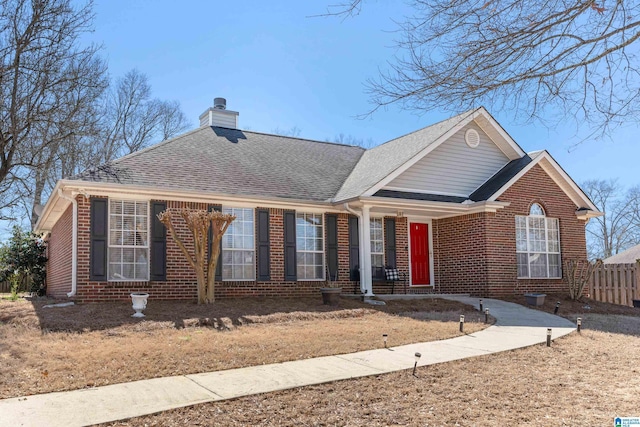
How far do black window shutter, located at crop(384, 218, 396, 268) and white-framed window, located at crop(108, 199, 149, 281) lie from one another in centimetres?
692

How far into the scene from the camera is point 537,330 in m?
11.0

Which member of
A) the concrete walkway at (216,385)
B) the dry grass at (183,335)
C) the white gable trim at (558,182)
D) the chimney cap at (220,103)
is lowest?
the concrete walkway at (216,385)

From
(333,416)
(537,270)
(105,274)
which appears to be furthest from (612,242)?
(333,416)

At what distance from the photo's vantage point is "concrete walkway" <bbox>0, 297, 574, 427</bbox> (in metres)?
5.48

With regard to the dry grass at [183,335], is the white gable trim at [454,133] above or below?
above

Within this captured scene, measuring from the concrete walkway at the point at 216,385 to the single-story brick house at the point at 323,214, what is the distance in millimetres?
6164

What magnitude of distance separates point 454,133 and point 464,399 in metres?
12.0

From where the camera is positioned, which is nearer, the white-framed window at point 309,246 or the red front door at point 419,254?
the white-framed window at point 309,246

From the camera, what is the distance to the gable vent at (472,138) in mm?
17641

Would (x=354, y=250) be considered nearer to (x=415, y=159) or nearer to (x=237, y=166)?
(x=415, y=159)

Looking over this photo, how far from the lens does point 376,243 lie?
16.9 metres

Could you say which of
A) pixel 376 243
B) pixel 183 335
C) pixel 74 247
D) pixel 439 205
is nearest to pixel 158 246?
pixel 74 247

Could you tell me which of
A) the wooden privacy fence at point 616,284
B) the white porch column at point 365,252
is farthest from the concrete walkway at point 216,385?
the wooden privacy fence at point 616,284

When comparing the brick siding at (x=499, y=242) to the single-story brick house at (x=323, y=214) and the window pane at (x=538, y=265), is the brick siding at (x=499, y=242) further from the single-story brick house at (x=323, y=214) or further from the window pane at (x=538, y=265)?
the window pane at (x=538, y=265)
